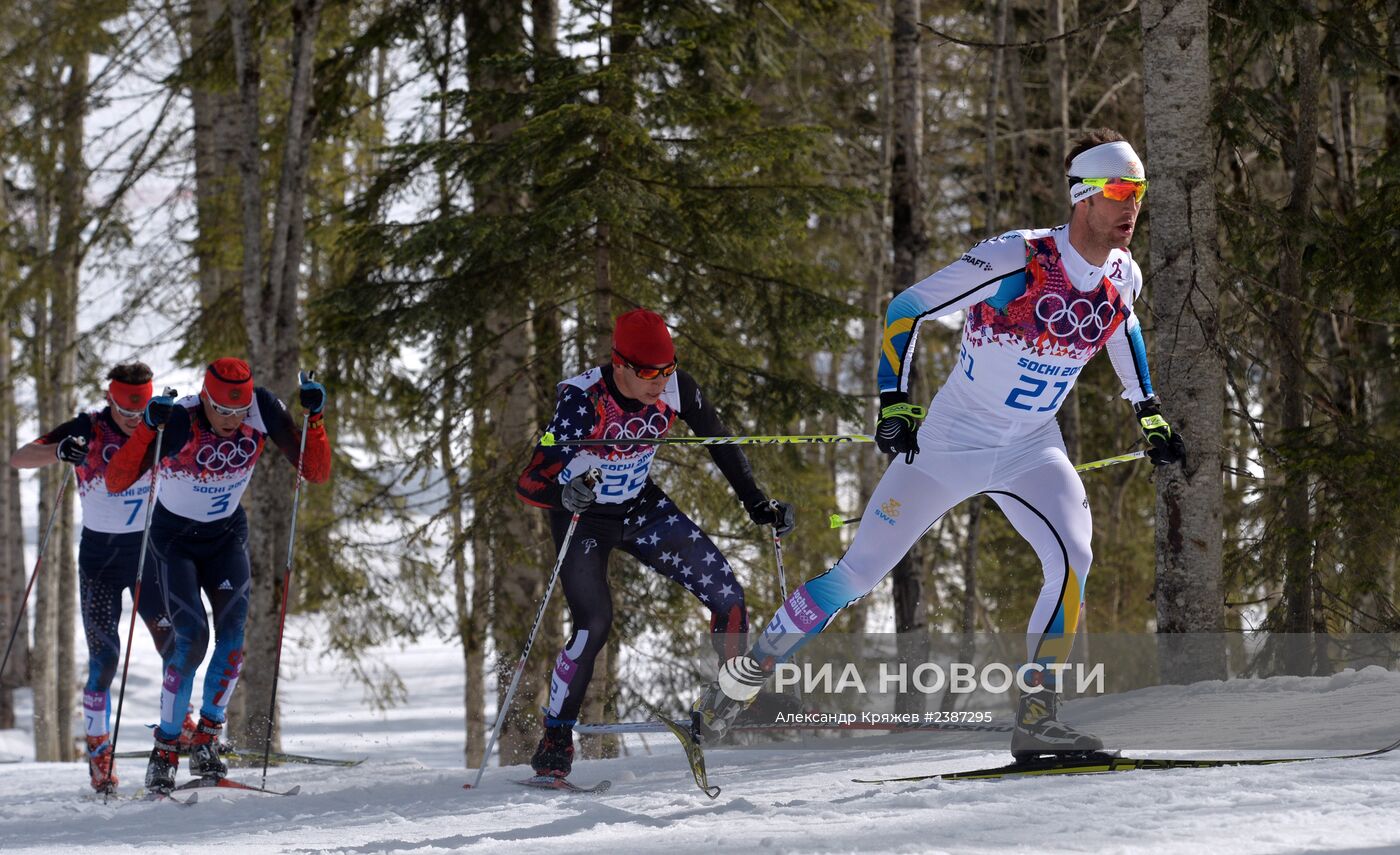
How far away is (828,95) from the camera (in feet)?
56.3

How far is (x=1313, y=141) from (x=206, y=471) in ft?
22.4

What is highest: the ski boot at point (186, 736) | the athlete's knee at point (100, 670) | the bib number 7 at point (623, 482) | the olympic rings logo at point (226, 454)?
the olympic rings logo at point (226, 454)

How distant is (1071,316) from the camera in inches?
205

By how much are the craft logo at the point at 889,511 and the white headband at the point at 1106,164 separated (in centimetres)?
137

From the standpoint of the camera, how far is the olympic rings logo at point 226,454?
7070 mm

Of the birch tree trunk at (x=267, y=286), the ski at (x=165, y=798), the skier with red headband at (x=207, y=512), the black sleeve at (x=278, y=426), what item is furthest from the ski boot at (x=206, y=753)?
the birch tree trunk at (x=267, y=286)

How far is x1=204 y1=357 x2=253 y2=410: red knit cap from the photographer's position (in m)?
6.81

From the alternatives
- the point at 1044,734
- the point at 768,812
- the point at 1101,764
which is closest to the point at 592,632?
the point at 768,812

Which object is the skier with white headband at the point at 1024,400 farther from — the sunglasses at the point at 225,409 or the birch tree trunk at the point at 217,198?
the birch tree trunk at the point at 217,198

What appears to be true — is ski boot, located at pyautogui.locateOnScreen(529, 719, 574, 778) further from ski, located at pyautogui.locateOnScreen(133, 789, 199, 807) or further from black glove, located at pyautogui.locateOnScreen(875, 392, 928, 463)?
black glove, located at pyautogui.locateOnScreen(875, 392, 928, 463)

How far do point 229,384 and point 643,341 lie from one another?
2236 millimetres

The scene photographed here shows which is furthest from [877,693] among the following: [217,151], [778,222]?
[217,151]

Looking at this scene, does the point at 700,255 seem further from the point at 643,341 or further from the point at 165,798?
the point at 165,798

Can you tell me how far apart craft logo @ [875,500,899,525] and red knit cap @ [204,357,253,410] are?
11.0ft
